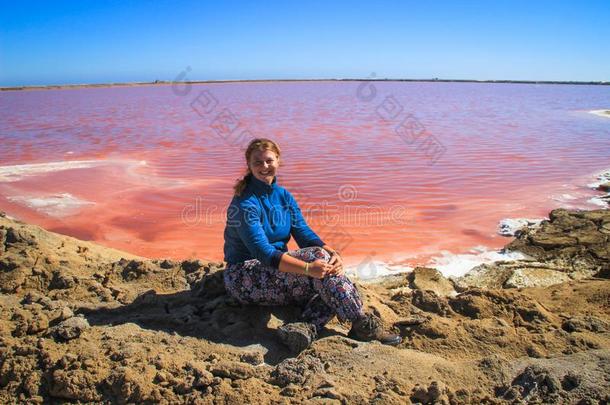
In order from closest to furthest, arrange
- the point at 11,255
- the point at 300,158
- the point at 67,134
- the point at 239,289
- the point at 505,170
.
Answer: the point at 239,289 < the point at 11,255 < the point at 505,170 < the point at 300,158 < the point at 67,134

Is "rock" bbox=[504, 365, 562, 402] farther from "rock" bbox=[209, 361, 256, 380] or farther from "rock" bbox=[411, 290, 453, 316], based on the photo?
"rock" bbox=[209, 361, 256, 380]

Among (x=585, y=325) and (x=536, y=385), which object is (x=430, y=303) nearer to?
(x=585, y=325)

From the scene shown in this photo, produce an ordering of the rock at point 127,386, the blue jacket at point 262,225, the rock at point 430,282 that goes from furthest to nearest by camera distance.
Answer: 1. the rock at point 430,282
2. the blue jacket at point 262,225
3. the rock at point 127,386

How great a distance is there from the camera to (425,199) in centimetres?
711

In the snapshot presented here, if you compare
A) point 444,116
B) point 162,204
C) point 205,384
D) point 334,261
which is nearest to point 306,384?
point 205,384

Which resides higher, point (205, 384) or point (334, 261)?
point (334, 261)

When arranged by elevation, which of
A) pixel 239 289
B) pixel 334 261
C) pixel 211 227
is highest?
pixel 334 261

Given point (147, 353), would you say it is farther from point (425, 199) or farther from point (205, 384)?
point (425, 199)

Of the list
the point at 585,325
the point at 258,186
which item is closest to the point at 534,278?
the point at 585,325

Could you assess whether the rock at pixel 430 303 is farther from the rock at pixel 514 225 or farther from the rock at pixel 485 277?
the rock at pixel 514 225

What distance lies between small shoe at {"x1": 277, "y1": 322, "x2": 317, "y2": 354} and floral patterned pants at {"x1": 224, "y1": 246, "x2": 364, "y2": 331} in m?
0.14

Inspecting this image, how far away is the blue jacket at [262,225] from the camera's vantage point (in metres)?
2.65

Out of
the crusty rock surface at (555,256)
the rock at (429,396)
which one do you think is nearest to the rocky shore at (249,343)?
the rock at (429,396)

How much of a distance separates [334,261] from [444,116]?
1866 centimetres
